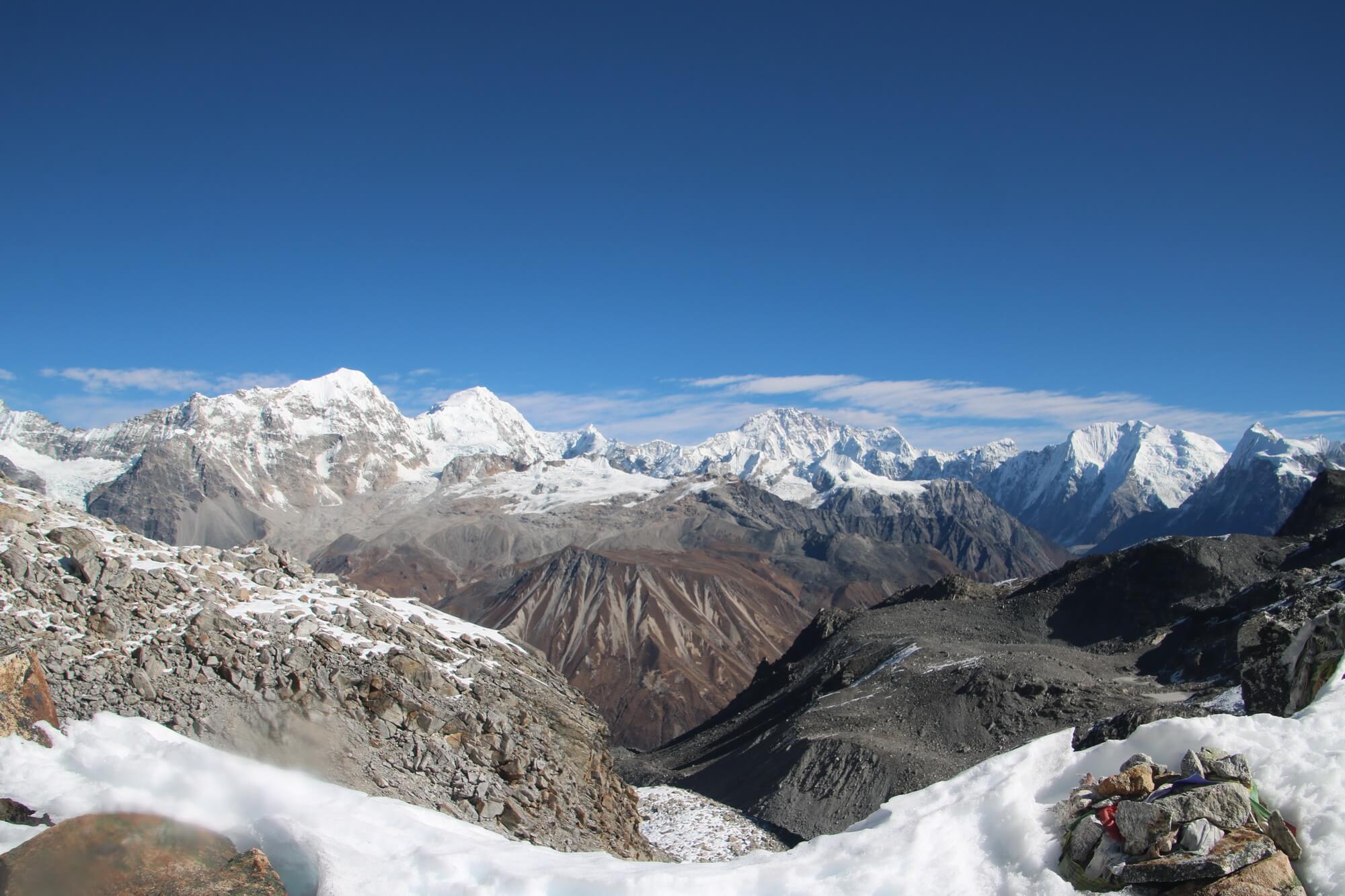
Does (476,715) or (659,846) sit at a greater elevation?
(476,715)

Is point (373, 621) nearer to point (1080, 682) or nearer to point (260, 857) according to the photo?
point (260, 857)

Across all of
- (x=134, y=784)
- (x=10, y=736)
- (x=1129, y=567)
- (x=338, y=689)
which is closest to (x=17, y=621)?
(x=338, y=689)

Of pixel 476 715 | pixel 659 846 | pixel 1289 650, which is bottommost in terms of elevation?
pixel 659 846

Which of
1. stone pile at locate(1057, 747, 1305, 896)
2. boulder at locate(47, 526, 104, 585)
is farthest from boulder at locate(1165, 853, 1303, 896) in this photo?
boulder at locate(47, 526, 104, 585)

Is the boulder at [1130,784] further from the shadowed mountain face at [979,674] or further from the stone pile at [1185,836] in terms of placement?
the shadowed mountain face at [979,674]

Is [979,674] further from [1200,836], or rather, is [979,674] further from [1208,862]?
[1208,862]

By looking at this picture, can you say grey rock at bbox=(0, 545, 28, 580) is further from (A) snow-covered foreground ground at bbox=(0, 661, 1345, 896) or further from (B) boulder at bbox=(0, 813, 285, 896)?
(B) boulder at bbox=(0, 813, 285, 896)
